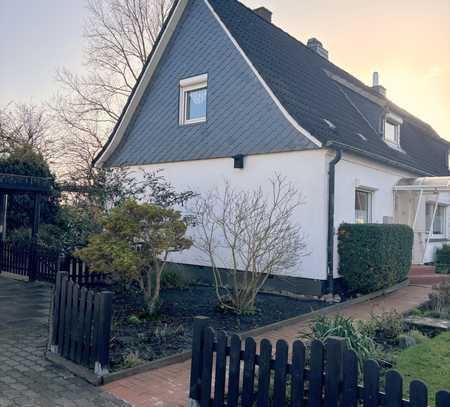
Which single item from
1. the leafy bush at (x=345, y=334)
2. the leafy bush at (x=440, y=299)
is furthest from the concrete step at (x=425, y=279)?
the leafy bush at (x=345, y=334)

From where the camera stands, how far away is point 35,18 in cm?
1183

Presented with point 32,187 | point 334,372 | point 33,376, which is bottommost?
point 33,376

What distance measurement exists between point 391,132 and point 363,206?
203 inches

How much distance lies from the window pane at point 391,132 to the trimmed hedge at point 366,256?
598cm

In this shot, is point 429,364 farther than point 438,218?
No

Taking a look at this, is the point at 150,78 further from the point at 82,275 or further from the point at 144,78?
the point at 82,275

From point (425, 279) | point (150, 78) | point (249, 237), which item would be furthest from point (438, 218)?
point (150, 78)

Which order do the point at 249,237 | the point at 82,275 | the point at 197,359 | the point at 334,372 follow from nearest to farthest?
the point at 334,372 → the point at 197,359 → the point at 249,237 → the point at 82,275

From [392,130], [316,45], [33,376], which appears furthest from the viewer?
[316,45]

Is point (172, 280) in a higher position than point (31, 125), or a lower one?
lower

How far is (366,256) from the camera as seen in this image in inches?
349

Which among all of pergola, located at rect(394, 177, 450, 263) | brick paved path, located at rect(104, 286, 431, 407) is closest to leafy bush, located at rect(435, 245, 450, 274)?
pergola, located at rect(394, 177, 450, 263)

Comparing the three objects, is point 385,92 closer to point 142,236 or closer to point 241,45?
point 241,45

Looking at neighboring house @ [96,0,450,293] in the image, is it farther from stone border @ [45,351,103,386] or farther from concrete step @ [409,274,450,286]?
stone border @ [45,351,103,386]
